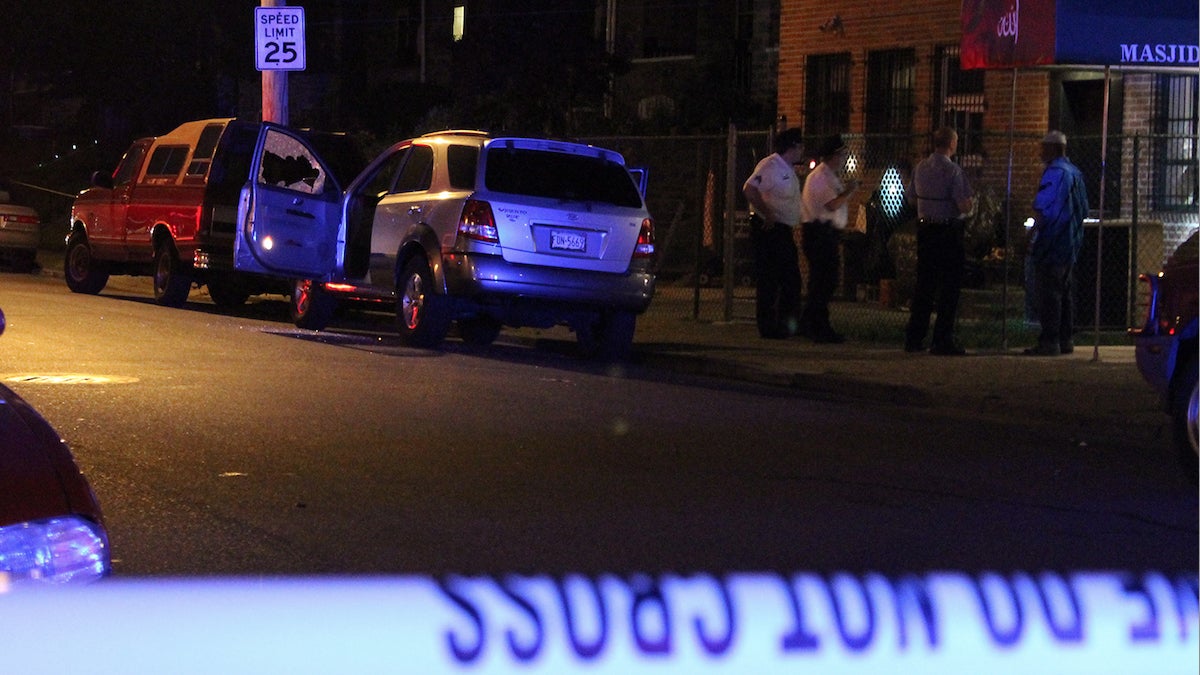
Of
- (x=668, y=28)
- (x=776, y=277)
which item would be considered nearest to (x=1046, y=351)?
(x=776, y=277)

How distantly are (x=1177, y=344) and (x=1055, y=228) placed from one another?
18.7 feet

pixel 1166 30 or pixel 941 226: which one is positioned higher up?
pixel 1166 30

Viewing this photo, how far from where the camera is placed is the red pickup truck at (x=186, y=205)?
57.1ft

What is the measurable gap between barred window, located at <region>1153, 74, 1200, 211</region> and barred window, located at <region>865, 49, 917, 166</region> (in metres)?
3.42

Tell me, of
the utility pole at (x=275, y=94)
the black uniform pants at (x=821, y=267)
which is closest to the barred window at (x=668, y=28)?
the utility pole at (x=275, y=94)

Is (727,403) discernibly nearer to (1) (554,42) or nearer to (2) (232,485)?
(2) (232,485)

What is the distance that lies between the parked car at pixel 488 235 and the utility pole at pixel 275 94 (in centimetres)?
509

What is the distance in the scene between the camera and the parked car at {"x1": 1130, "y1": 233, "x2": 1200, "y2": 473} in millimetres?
8547

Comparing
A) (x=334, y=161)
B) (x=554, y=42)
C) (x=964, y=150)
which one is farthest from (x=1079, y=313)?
(x=554, y=42)

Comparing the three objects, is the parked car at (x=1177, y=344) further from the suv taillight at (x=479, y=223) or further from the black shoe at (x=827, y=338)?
the black shoe at (x=827, y=338)

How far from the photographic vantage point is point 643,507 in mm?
7820

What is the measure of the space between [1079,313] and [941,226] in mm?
3195

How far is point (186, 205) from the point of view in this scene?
17.8m

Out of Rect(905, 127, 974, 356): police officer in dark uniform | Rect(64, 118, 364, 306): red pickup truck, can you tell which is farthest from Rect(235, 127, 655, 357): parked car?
Rect(905, 127, 974, 356): police officer in dark uniform
